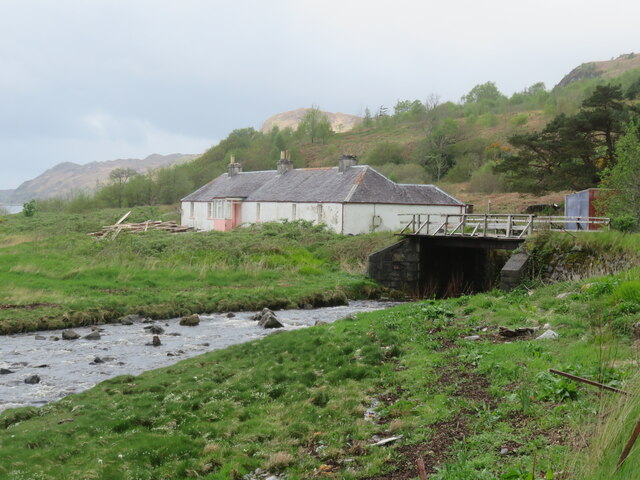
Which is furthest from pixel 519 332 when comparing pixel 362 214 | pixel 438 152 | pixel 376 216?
pixel 438 152

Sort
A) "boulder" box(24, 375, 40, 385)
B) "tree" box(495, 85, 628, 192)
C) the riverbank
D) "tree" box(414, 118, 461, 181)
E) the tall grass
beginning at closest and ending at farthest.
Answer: the tall grass < the riverbank < "boulder" box(24, 375, 40, 385) < "tree" box(495, 85, 628, 192) < "tree" box(414, 118, 461, 181)

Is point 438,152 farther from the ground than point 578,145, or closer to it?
farther from the ground

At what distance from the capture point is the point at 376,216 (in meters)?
44.7

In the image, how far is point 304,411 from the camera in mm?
10242

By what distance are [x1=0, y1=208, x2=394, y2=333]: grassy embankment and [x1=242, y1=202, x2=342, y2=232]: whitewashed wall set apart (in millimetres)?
1626

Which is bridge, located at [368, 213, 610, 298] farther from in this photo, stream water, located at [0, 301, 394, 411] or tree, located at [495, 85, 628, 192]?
tree, located at [495, 85, 628, 192]

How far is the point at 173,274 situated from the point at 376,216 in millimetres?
19447

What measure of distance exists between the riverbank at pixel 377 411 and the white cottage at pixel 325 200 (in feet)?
98.0

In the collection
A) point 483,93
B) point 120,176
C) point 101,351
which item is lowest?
point 101,351

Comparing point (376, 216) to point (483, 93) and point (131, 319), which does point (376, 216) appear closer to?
point (131, 319)

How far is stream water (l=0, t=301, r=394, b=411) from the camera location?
43.7ft

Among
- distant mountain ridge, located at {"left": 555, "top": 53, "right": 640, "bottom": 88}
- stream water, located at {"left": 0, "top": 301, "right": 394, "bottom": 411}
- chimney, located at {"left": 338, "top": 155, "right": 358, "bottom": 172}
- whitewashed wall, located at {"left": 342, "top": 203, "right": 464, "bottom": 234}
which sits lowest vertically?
stream water, located at {"left": 0, "top": 301, "right": 394, "bottom": 411}

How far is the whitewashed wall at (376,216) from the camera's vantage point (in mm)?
Answer: 44156

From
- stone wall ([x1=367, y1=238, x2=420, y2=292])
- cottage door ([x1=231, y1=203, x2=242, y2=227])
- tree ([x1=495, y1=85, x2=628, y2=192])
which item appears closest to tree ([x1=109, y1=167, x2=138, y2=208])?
cottage door ([x1=231, y1=203, x2=242, y2=227])
